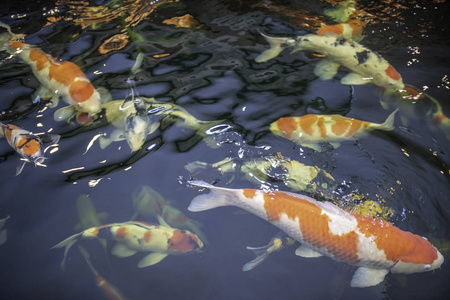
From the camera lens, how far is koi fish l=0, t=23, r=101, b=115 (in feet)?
10.7

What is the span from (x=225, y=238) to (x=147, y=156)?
0.94 meters

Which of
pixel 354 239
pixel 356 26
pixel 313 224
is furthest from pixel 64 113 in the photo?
pixel 356 26

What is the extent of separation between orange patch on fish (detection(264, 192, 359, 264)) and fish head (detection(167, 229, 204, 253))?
0.50 meters

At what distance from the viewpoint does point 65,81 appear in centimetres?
337

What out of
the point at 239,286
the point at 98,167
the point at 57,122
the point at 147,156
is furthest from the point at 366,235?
the point at 57,122

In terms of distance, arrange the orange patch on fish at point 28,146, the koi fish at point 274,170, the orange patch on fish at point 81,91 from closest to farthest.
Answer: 1. the koi fish at point 274,170
2. the orange patch on fish at point 28,146
3. the orange patch on fish at point 81,91

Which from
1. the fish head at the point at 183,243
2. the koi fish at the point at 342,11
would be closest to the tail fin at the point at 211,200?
the fish head at the point at 183,243

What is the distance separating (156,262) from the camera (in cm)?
245

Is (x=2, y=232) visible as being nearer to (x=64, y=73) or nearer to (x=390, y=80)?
(x=64, y=73)

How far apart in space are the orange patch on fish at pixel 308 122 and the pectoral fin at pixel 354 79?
76 centimetres

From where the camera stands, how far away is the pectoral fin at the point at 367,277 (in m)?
2.23

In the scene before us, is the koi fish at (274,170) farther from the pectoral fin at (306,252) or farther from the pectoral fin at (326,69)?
the pectoral fin at (326,69)

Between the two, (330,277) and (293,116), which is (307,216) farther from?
(293,116)

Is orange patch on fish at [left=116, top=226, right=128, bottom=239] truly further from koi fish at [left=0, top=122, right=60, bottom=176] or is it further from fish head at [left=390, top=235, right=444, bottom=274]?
fish head at [left=390, top=235, right=444, bottom=274]
